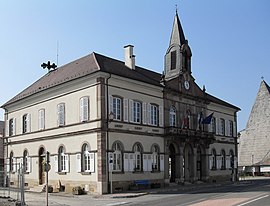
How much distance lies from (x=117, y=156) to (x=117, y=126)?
2.39 m

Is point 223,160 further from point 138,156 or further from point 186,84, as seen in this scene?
point 138,156

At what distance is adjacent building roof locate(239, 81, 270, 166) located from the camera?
7006 centimetres

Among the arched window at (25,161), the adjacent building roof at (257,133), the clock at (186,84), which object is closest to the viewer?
the arched window at (25,161)

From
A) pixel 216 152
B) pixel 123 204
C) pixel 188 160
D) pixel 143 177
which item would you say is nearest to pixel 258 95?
pixel 216 152

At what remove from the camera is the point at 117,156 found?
104 feet

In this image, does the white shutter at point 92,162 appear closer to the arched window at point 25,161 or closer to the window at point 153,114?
the window at point 153,114

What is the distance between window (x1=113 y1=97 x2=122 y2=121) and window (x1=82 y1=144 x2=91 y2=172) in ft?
11.1

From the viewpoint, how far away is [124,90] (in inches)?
1297

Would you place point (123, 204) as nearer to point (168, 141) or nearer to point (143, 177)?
point (143, 177)

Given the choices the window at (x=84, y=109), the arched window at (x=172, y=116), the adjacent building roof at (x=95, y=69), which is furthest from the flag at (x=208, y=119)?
the window at (x=84, y=109)

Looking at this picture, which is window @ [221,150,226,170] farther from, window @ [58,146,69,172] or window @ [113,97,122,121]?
window @ [58,146,69,172]

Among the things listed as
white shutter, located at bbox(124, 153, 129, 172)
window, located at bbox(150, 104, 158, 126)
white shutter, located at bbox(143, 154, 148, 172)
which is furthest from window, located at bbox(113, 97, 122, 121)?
white shutter, located at bbox(143, 154, 148, 172)

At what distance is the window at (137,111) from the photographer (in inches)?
1332

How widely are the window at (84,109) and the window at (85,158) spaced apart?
2.17 m
